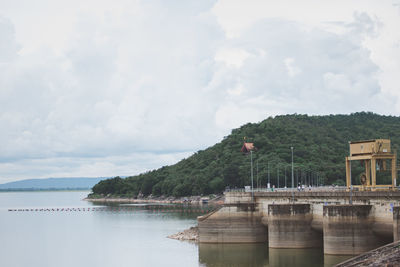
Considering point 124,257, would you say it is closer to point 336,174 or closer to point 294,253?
point 294,253

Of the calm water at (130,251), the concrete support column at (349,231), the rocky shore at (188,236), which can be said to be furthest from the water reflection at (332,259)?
the rocky shore at (188,236)

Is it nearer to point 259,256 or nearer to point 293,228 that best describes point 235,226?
point 259,256

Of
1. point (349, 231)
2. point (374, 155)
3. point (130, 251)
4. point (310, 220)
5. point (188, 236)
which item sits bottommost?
point (130, 251)

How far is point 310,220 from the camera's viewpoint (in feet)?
226

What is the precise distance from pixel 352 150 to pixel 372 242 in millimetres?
15910

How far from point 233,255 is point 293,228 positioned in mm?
8178

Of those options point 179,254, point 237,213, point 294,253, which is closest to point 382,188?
point 294,253

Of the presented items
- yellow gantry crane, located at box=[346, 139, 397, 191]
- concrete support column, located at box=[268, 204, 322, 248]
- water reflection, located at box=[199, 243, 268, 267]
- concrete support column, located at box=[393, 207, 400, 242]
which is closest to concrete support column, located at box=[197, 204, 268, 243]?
water reflection, located at box=[199, 243, 268, 267]

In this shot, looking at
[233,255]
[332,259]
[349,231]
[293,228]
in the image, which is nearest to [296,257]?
[293,228]

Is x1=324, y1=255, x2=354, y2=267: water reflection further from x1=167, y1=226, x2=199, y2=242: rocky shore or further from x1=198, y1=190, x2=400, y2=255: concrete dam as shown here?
x1=167, y1=226, x2=199, y2=242: rocky shore

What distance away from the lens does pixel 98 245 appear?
93.5 metres

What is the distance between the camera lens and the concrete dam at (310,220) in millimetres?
59688

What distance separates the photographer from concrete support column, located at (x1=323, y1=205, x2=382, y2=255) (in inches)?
2349

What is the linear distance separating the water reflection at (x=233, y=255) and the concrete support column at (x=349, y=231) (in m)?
9.02
